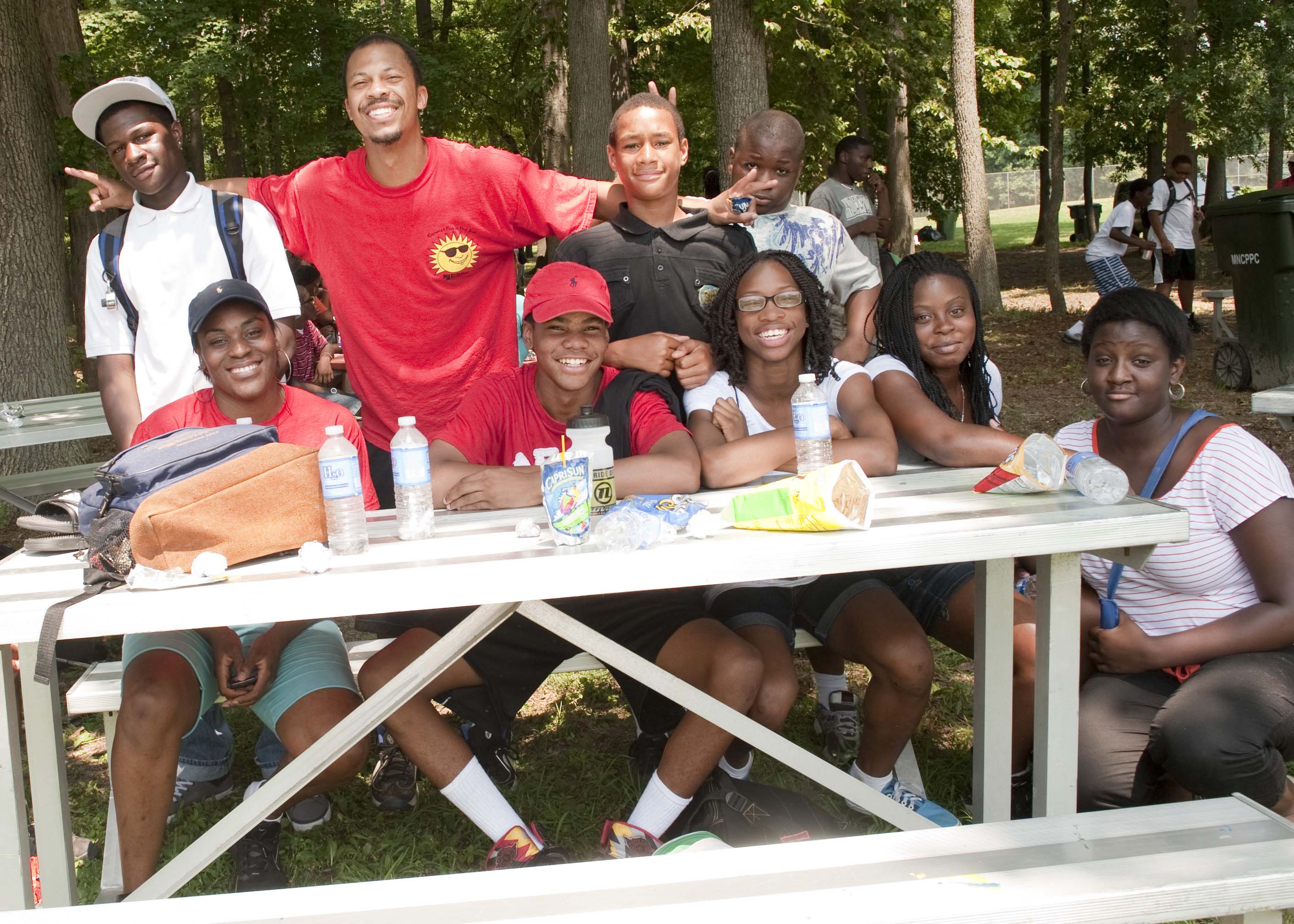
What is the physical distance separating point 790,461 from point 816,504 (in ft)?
2.51

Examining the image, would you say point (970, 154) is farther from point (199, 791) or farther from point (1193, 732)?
point (199, 791)

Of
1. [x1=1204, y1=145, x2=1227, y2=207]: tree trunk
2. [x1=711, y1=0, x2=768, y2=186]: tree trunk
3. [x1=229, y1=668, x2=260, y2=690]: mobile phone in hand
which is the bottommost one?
[x1=229, y1=668, x2=260, y2=690]: mobile phone in hand

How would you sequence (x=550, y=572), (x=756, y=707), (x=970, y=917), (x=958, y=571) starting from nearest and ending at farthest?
(x=970, y=917) → (x=550, y=572) → (x=756, y=707) → (x=958, y=571)

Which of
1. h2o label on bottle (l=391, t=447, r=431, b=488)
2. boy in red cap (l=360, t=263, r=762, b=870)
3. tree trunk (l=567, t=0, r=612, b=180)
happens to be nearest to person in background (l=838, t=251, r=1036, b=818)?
boy in red cap (l=360, t=263, r=762, b=870)

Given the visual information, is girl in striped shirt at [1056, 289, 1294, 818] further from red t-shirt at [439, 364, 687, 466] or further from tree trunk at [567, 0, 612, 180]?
tree trunk at [567, 0, 612, 180]

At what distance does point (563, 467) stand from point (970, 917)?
3.79 feet

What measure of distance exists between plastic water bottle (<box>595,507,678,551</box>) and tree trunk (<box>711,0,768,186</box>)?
5387 millimetres

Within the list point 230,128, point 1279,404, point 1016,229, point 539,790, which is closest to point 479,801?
point 539,790

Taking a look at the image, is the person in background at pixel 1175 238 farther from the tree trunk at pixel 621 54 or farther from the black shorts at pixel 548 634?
the black shorts at pixel 548 634

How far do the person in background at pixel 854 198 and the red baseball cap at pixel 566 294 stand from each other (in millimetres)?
4429

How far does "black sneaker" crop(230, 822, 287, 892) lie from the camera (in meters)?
3.09

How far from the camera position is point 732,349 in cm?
345

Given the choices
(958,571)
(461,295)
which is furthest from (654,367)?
(958,571)

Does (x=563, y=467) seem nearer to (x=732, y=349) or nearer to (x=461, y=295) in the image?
(x=732, y=349)
